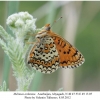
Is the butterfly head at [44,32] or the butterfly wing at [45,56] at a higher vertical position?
the butterfly head at [44,32]

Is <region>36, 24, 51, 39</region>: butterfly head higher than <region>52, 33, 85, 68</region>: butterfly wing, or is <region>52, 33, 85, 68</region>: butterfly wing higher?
<region>36, 24, 51, 39</region>: butterfly head

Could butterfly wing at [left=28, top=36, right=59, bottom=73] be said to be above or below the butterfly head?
below

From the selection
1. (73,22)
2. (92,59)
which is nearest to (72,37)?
(73,22)

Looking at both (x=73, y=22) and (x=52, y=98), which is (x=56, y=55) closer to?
(x=52, y=98)

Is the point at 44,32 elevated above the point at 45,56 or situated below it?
above
